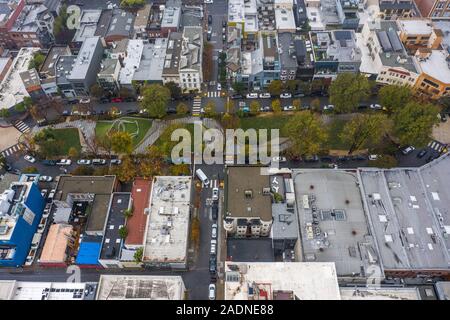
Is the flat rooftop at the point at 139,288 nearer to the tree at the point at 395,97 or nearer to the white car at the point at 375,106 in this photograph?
the tree at the point at 395,97

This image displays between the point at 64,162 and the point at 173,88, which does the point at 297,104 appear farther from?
the point at 64,162

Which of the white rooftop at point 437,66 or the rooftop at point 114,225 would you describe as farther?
the white rooftop at point 437,66

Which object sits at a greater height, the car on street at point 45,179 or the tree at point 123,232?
the car on street at point 45,179

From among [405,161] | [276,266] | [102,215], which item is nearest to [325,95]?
[405,161]

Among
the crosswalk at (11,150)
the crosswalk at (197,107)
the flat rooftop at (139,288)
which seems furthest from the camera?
the crosswalk at (197,107)

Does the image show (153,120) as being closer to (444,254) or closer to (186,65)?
(186,65)

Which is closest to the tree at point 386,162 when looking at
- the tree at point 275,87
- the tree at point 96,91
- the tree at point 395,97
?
the tree at point 395,97

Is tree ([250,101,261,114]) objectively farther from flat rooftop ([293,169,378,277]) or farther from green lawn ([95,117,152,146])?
green lawn ([95,117,152,146])

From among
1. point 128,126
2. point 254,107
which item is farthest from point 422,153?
point 128,126
